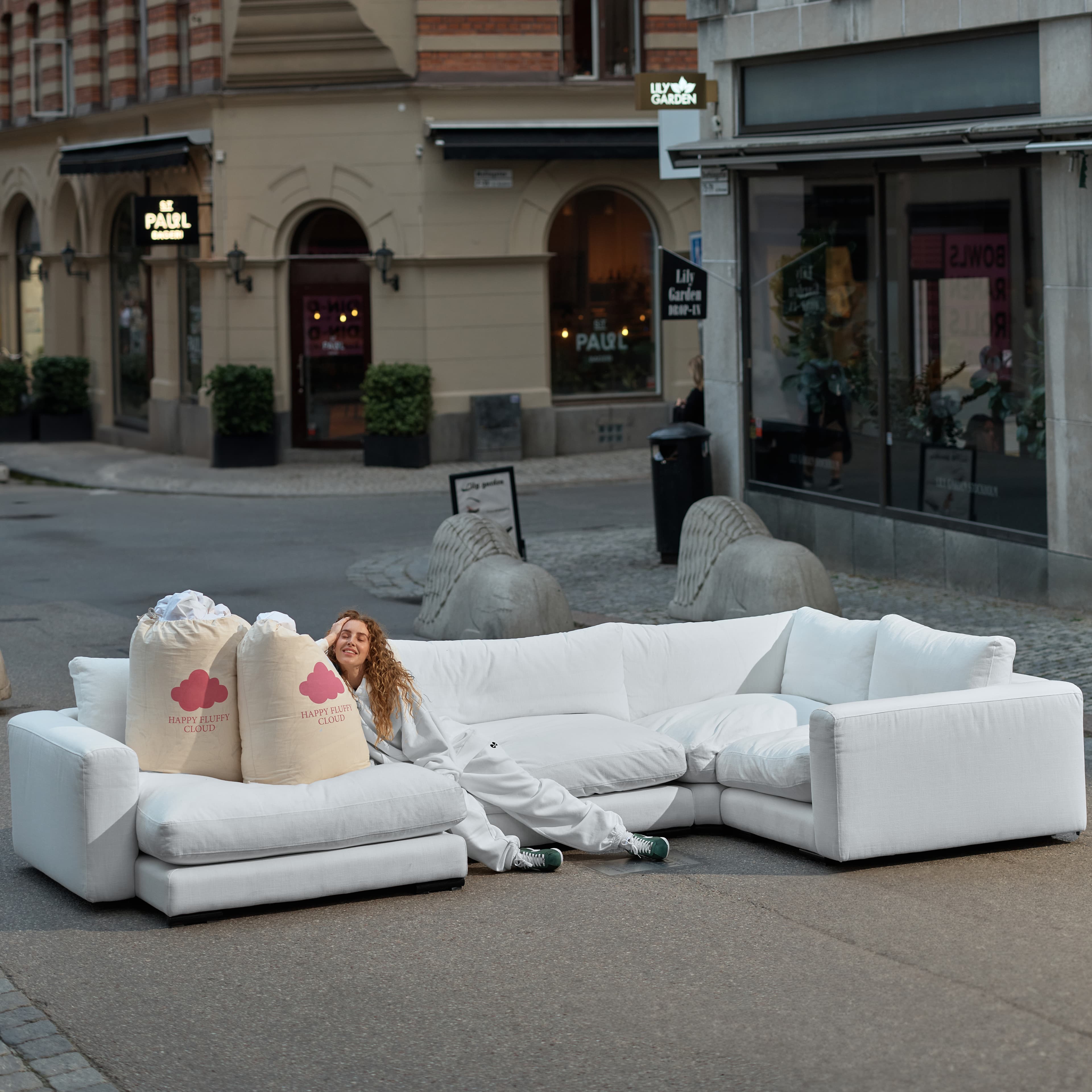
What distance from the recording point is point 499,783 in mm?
7277

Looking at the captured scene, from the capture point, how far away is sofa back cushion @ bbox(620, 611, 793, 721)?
8.41 m

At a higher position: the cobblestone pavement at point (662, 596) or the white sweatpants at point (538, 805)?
the cobblestone pavement at point (662, 596)

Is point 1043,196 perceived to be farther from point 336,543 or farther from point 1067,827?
point 336,543

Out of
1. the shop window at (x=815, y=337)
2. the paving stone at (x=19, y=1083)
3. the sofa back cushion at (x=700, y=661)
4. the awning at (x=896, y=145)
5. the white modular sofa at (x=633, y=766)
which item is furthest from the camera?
the shop window at (x=815, y=337)

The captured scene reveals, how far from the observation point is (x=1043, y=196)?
1251 cm

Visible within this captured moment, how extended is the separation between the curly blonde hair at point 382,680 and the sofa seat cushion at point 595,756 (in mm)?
426

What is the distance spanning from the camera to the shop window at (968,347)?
12.9 metres

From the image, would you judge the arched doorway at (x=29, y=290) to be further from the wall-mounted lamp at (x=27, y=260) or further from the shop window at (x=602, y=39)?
the shop window at (x=602, y=39)

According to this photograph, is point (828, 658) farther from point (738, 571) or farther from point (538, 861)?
point (738, 571)

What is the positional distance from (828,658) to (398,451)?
1609 cm

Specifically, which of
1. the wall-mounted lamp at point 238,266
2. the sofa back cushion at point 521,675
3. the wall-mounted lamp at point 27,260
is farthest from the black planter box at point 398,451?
the sofa back cushion at point 521,675

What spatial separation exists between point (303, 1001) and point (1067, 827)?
329 centimetres

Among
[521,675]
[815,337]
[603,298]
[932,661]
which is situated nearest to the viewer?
[932,661]

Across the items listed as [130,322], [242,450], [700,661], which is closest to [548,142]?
[242,450]
